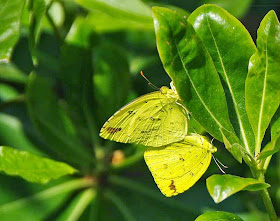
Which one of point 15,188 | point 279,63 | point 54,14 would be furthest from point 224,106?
point 54,14

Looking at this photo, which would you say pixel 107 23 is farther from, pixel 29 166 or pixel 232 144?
pixel 232 144

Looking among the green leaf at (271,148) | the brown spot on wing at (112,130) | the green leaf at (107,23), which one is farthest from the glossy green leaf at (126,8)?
the green leaf at (271,148)

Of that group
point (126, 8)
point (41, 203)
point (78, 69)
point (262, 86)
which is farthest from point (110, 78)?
point (262, 86)

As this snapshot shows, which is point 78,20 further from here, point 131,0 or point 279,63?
point 279,63

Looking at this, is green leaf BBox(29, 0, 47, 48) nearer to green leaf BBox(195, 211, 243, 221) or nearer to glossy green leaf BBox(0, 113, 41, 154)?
glossy green leaf BBox(0, 113, 41, 154)

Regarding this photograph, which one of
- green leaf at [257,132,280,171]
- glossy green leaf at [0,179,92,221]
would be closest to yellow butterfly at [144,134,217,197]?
green leaf at [257,132,280,171]

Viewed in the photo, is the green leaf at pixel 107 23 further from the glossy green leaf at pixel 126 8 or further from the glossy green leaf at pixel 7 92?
the glossy green leaf at pixel 7 92
